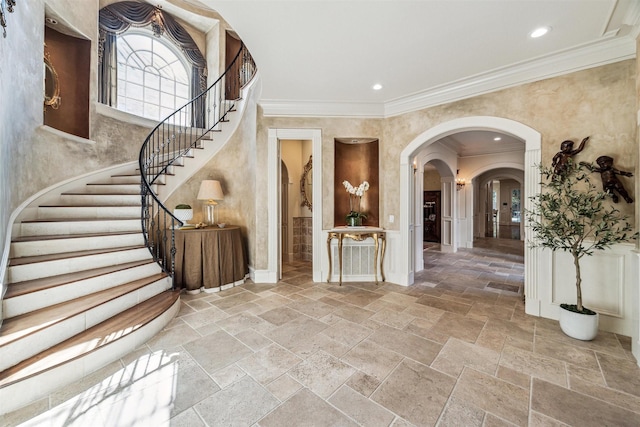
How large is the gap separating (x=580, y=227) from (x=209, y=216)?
16.1 ft

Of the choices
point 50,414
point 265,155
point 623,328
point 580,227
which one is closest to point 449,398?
point 580,227

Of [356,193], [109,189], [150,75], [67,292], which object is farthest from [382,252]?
[150,75]

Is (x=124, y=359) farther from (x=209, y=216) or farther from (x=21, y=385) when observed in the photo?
(x=209, y=216)

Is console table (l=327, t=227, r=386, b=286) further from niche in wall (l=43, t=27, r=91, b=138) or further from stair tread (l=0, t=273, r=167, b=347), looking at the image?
niche in wall (l=43, t=27, r=91, b=138)

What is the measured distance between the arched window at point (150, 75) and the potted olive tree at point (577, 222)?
7.38 meters

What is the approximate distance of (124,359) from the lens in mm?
2125

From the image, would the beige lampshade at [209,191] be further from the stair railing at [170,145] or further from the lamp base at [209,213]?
the stair railing at [170,145]

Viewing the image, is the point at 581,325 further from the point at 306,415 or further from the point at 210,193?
the point at 210,193

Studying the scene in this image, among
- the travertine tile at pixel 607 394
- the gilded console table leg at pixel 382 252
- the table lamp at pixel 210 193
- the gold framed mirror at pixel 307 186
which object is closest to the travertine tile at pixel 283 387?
the travertine tile at pixel 607 394

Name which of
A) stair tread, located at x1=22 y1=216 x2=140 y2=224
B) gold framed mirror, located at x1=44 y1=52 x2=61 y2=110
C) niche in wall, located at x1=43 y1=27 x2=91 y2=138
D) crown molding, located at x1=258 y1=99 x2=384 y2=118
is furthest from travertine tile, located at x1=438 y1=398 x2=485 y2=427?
gold framed mirror, located at x1=44 y1=52 x2=61 y2=110

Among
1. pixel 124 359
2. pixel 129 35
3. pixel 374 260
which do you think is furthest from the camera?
pixel 129 35

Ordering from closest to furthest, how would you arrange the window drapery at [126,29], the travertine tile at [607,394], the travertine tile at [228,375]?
the travertine tile at [607,394], the travertine tile at [228,375], the window drapery at [126,29]

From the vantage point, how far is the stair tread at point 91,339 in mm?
1677

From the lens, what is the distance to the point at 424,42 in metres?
2.62
